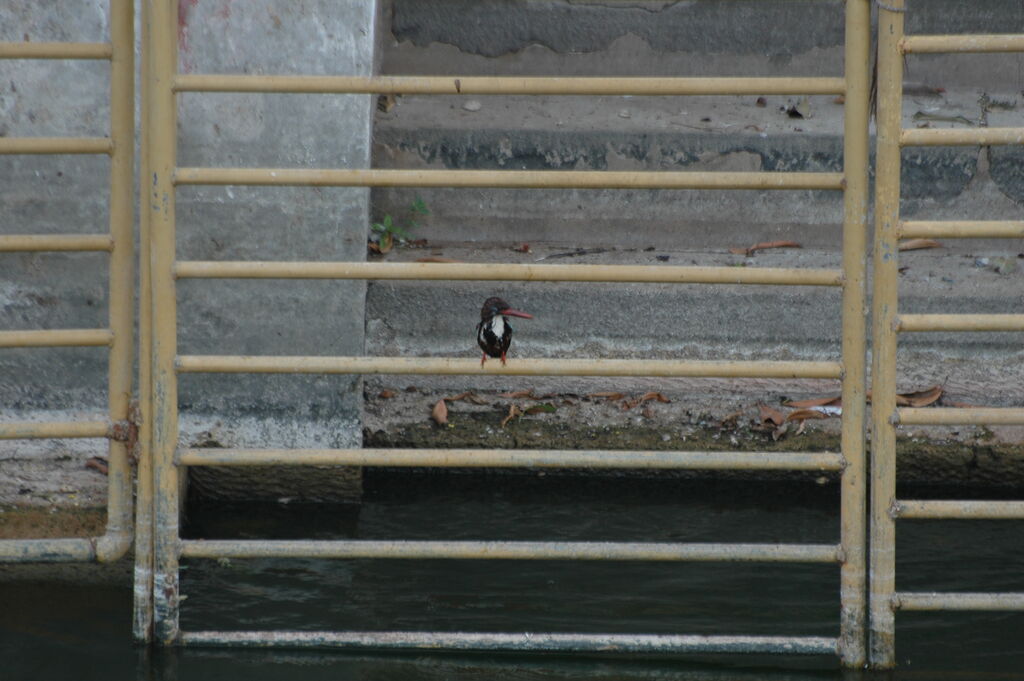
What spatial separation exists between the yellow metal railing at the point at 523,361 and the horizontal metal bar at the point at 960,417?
0.11 metres

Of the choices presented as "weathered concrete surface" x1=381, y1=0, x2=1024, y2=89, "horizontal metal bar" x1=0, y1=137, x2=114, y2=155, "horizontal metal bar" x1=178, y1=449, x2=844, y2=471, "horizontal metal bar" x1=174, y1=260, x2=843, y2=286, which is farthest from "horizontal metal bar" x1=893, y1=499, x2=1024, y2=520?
"weathered concrete surface" x1=381, y1=0, x2=1024, y2=89

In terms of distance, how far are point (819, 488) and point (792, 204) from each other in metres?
1.37

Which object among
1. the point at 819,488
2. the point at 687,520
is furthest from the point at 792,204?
the point at 687,520

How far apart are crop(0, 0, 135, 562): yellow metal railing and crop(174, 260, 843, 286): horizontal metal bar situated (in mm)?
194

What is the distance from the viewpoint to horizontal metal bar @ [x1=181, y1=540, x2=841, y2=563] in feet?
8.45

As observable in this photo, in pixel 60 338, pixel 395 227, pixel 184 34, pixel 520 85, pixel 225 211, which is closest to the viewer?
pixel 520 85

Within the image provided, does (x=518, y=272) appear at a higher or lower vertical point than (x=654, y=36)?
lower

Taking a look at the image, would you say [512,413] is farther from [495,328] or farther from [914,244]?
[914,244]

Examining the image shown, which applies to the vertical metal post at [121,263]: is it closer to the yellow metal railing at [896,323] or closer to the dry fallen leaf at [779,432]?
the yellow metal railing at [896,323]

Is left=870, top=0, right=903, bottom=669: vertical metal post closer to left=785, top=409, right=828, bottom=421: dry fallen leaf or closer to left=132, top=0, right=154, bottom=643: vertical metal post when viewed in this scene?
left=785, top=409, right=828, bottom=421: dry fallen leaf

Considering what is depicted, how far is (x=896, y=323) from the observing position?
98.6 inches

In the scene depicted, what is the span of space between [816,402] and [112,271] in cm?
251

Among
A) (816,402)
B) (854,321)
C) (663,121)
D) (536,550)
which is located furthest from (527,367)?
(663,121)

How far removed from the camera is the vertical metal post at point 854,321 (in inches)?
97.7
